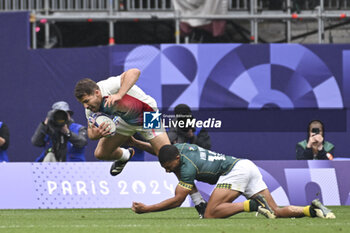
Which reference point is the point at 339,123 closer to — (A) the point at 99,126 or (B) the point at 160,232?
(A) the point at 99,126

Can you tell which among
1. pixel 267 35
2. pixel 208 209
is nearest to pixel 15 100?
pixel 267 35

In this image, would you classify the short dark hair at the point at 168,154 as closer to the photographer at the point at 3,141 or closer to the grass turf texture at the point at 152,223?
the grass turf texture at the point at 152,223

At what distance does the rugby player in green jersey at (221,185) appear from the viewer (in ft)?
36.9

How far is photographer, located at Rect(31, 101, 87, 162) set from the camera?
51.0 ft

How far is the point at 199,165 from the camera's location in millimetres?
11539

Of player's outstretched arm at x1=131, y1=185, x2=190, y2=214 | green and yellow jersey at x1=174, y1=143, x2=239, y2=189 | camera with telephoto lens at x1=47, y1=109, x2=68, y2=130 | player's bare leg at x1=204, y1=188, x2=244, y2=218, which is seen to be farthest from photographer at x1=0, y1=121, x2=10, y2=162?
player's bare leg at x1=204, y1=188, x2=244, y2=218

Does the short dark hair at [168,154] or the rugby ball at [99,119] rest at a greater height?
the rugby ball at [99,119]

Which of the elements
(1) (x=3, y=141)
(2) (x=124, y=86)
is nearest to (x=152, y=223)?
(2) (x=124, y=86)

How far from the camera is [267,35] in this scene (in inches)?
800

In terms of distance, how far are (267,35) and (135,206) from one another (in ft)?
32.3

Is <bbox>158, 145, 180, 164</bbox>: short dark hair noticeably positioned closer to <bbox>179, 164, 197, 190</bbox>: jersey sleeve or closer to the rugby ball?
<bbox>179, 164, 197, 190</bbox>: jersey sleeve

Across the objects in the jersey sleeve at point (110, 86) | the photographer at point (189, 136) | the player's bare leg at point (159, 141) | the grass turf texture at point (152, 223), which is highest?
the jersey sleeve at point (110, 86)

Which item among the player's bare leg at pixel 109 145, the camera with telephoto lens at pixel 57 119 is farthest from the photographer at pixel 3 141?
the player's bare leg at pixel 109 145

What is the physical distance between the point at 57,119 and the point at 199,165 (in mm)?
4758
